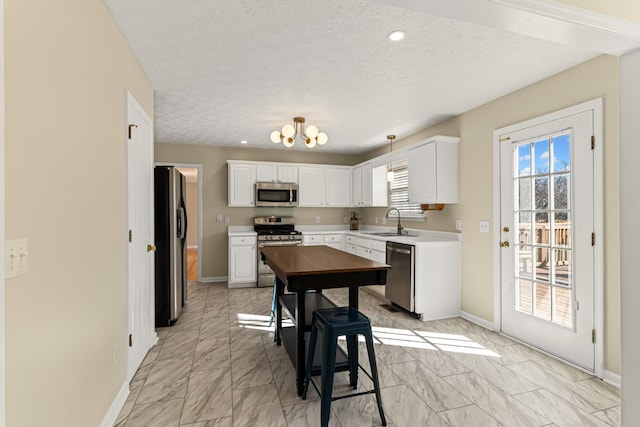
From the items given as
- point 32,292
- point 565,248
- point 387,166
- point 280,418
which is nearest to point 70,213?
point 32,292

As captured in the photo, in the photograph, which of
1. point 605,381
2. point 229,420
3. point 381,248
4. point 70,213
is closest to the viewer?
point 70,213

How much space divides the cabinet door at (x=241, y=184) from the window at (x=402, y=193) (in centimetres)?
245

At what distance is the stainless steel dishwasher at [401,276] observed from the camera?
3.79 meters

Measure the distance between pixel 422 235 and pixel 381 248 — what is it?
0.64m

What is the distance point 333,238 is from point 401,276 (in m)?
2.07

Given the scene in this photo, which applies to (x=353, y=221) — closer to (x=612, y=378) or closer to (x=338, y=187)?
(x=338, y=187)

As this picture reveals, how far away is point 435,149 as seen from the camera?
389 centimetres

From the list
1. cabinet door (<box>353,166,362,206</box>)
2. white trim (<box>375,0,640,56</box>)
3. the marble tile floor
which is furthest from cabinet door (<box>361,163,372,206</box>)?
white trim (<box>375,0,640,56</box>)

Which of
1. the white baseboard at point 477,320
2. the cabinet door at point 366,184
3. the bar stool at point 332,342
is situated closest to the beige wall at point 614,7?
the bar stool at point 332,342

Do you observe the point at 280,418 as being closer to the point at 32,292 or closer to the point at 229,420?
the point at 229,420

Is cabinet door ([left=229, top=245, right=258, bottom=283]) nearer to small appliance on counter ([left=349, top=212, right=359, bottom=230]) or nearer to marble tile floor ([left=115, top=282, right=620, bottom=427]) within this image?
marble tile floor ([left=115, top=282, right=620, bottom=427])

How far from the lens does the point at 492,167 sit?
3.43m

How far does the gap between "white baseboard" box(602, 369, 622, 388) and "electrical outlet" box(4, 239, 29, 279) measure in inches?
141

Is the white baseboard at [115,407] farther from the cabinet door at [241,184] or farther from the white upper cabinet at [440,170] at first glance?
the cabinet door at [241,184]
